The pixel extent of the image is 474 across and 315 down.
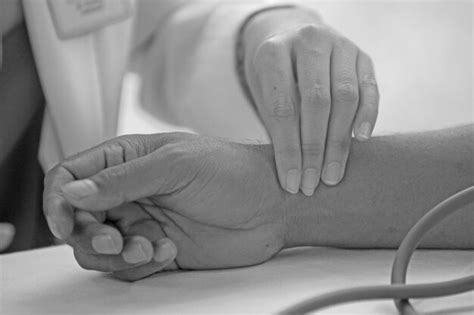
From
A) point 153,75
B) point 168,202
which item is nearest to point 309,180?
point 168,202

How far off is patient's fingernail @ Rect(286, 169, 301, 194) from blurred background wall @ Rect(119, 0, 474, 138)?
681 mm

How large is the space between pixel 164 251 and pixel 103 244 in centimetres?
6

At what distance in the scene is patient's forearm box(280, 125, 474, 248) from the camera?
75cm

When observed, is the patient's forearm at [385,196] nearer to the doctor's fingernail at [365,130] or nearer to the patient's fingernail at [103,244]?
the doctor's fingernail at [365,130]

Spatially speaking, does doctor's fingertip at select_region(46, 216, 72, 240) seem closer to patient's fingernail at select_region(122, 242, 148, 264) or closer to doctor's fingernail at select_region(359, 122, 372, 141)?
patient's fingernail at select_region(122, 242, 148, 264)

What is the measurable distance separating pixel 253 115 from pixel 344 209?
1.27 feet

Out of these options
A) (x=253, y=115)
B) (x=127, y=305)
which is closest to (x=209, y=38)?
(x=253, y=115)

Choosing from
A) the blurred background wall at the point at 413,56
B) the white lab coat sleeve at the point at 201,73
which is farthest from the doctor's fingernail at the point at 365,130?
Answer: the blurred background wall at the point at 413,56

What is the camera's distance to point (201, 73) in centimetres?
114

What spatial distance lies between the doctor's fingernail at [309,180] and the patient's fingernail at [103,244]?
20 cm

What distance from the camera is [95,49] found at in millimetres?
1055

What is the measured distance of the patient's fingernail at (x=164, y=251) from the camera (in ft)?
2.19

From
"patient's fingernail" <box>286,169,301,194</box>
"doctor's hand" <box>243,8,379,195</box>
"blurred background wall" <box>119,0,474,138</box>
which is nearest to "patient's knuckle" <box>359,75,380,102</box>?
"doctor's hand" <box>243,8,379,195</box>

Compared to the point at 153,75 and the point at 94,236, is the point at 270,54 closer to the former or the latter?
the point at 94,236
